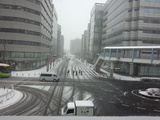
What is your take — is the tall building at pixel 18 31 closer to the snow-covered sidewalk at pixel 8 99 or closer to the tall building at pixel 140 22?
the snow-covered sidewalk at pixel 8 99

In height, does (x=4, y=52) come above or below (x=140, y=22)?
below

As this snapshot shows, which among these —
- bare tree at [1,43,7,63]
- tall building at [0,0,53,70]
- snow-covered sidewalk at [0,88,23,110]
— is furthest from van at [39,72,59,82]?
tall building at [0,0,53,70]

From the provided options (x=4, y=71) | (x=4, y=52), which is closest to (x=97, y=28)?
(x=4, y=52)

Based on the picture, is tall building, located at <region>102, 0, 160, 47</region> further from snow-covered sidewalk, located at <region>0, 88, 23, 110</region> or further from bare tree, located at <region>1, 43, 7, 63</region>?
snow-covered sidewalk, located at <region>0, 88, 23, 110</region>

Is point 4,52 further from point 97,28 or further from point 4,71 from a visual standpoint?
point 97,28

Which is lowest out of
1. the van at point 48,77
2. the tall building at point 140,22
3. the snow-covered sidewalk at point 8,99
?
the snow-covered sidewalk at point 8,99

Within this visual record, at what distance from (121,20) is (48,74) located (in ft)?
129

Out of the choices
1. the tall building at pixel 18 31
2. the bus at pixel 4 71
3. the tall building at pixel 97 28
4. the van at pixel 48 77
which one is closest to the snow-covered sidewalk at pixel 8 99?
the van at pixel 48 77

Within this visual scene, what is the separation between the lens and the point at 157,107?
17406mm

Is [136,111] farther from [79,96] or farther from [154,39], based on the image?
[154,39]

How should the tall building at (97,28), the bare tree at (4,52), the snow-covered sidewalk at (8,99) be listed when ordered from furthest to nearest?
the tall building at (97,28)
the bare tree at (4,52)
the snow-covered sidewalk at (8,99)

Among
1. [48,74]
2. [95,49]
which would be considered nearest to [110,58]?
[48,74]

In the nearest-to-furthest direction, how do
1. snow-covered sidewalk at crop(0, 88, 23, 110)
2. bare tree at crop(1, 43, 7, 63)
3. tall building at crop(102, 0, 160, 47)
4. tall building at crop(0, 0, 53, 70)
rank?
snow-covered sidewalk at crop(0, 88, 23, 110) → bare tree at crop(1, 43, 7, 63) → tall building at crop(0, 0, 53, 70) → tall building at crop(102, 0, 160, 47)

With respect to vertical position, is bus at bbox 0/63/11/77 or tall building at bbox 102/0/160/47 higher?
tall building at bbox 102/0/160/47
